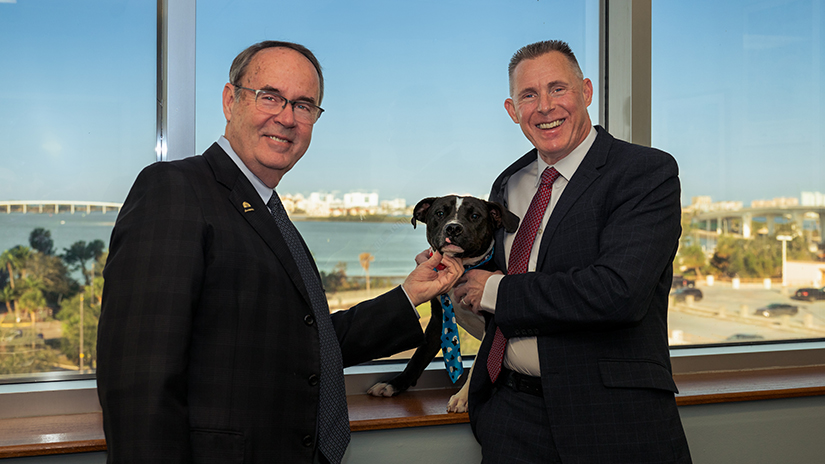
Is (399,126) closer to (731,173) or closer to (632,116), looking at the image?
(632,116)

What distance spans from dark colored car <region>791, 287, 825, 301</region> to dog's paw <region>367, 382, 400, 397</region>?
284 cm

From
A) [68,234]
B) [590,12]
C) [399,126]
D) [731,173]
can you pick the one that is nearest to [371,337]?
[399,126]

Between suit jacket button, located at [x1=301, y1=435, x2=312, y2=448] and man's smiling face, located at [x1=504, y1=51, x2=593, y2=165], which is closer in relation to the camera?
suit jacket button, located at [x1=301, y1=435, x2=312, y2=448]

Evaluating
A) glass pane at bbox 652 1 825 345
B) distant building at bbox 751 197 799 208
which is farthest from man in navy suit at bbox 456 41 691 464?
distant building at bbox 751 197 799 208

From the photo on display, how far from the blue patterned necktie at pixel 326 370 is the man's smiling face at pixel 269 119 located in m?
0.13

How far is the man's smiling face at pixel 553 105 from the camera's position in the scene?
184cm

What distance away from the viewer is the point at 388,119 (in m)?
2.91

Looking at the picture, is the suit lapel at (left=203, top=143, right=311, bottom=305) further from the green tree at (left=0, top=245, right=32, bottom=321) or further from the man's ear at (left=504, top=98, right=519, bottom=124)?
the green tree at (left=0, top=245, right=32, bottom=321)

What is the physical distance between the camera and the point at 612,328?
1.60m

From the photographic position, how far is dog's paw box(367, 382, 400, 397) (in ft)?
8.20

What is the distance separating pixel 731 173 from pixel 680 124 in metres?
0.51

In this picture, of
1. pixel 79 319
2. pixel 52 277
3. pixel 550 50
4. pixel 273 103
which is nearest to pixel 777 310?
pixel 550 50

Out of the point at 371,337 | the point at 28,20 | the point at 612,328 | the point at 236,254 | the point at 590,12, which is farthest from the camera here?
the point at 590,12

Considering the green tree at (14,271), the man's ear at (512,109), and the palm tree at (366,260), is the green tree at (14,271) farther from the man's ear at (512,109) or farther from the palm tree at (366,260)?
the man's ear at (512,109)
